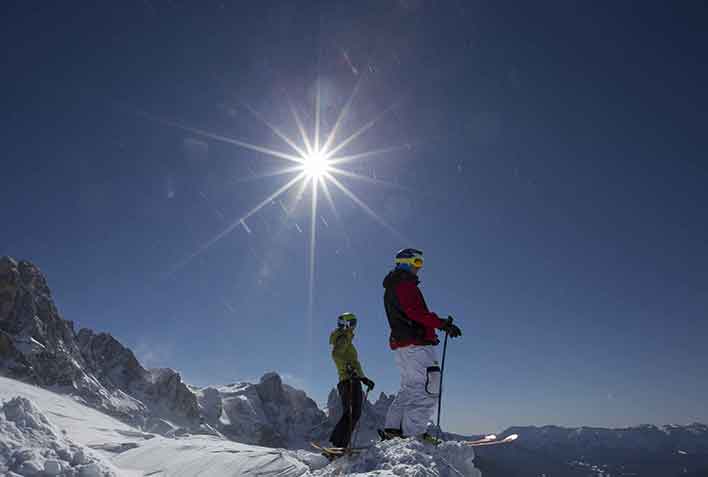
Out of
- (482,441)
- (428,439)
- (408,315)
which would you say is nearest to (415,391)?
(428,439)

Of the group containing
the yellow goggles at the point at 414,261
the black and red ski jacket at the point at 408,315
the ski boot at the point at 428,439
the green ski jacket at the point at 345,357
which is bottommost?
the ski boot at the point at 428,439

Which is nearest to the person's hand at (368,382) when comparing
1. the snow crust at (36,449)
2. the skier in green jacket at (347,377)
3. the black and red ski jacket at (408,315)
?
the skier in green jacket at (347,377)

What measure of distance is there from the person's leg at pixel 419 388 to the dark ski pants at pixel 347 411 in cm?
215

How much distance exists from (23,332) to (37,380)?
2105 cm

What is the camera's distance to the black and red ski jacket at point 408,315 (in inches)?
273

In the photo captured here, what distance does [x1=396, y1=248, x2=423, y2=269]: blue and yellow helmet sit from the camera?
7.68 meters

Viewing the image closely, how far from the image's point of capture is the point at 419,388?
6.84 m

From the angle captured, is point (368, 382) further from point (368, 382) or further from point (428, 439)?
point (428, 439)

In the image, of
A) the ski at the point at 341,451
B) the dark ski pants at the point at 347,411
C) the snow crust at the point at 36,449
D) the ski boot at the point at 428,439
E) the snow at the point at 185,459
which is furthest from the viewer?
the dark ski pants at the point at 347,411

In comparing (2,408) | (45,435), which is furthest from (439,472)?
(2,408)

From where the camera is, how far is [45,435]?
544 cm

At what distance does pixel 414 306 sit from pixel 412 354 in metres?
0.85

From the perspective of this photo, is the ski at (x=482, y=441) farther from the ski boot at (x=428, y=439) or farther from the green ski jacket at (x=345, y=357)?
the green ski jacket at (x=345, y=357)

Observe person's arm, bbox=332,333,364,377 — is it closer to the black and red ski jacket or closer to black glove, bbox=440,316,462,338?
the black and red ski jacket
